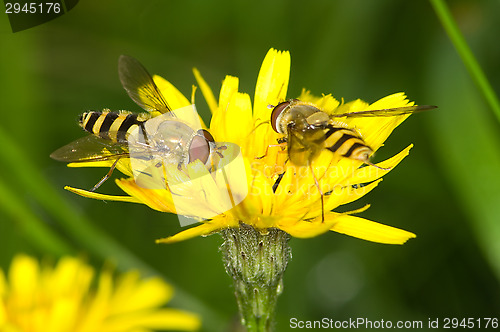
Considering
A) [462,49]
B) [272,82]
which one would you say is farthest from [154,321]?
[462,49]

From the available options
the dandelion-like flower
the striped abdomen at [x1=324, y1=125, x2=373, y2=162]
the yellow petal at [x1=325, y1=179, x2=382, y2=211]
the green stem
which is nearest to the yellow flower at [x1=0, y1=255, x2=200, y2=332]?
the dandelion-like flower

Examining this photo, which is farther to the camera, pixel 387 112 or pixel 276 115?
pixel 276 115

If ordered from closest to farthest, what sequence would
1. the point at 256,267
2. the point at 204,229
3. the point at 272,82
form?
the point at 204,229 < the point at 256,267 < the point at 272,82

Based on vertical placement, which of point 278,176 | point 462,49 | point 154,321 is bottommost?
point 154,321

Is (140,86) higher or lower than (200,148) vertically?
higher

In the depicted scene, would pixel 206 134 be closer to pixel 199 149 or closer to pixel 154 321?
pixel 199 149

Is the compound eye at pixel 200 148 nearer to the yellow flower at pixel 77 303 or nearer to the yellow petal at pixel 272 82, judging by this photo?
the yellow petal at pixel 272 82

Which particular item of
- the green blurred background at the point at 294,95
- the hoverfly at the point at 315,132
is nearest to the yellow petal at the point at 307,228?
the hoverfly at the point at 315,132

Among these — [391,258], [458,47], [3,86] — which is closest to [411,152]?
[391,258]

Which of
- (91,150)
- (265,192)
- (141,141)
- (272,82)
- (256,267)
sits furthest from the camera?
(272,82)
